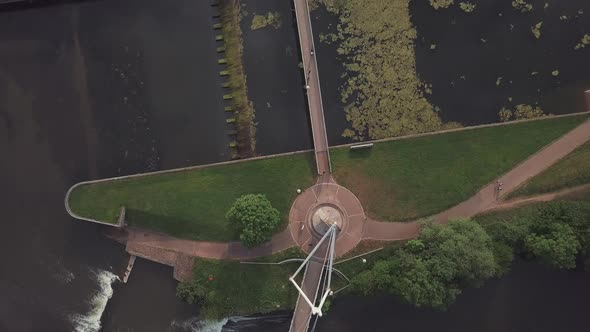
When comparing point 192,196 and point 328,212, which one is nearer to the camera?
point 328,212

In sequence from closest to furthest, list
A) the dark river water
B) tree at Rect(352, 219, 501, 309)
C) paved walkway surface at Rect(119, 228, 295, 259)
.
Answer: tree at Rect(352, 219, 501, 309) → paved walkway surface at Rect(119, 228, 295, 259) → the dark river water

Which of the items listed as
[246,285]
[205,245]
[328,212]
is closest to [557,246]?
[328,212]

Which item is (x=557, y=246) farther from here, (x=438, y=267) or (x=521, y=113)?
(x=521, y=113)

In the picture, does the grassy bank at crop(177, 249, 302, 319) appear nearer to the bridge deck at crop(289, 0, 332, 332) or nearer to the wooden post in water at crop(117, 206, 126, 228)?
the bridge deck at crop(289, 0, 332, 332)

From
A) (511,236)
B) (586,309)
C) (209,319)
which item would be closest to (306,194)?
(209,319)

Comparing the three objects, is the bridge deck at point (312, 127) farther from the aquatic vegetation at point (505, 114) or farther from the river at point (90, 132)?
the aquatic vegetation at point (505, 114)

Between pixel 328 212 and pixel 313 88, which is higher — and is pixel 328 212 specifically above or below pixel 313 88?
below

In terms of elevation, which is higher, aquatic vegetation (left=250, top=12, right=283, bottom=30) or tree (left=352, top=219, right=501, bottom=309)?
aquatic vegetation (left=250, top=12, right=283, bottom=30)

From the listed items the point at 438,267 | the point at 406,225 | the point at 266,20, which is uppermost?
the point at 266,20

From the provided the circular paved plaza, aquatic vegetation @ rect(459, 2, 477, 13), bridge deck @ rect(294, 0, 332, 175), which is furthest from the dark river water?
aquatic vegetation @ rect(459, 2, 477, 13)
